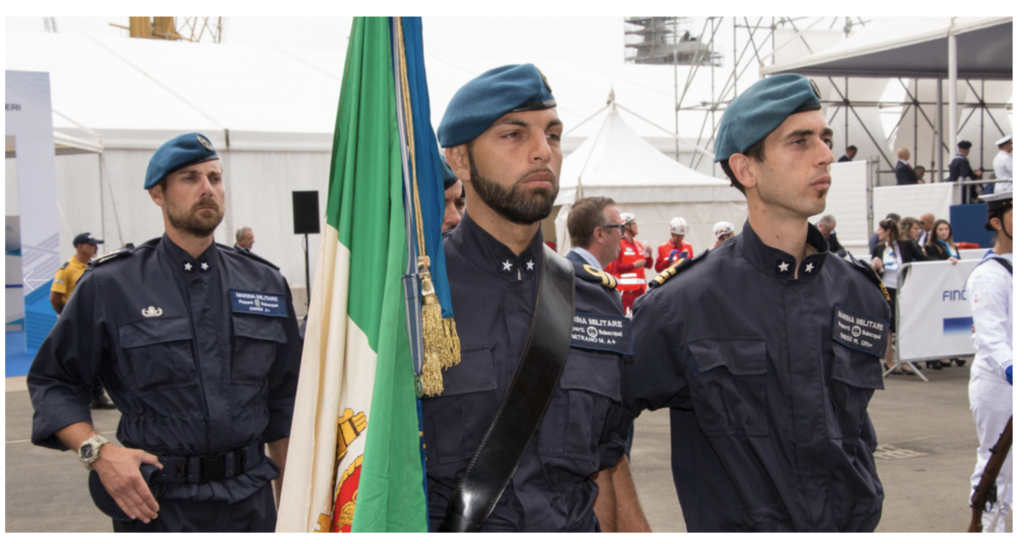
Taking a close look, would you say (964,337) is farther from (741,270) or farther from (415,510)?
(415,510)

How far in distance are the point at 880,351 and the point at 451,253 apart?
123 centimetres

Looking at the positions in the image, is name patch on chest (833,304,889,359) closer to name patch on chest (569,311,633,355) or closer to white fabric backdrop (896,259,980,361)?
name patch on chest (569,311,633,355)

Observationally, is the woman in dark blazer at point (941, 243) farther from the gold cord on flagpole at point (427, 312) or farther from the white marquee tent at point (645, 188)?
the gold cord on flagpole at point (427, 312)

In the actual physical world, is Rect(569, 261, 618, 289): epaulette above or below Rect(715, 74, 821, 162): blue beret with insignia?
below

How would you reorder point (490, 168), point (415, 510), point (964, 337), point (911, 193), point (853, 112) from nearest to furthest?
point (415, 510), point (490, 168), point (964, 337), point (911, 193), point (853, 112)

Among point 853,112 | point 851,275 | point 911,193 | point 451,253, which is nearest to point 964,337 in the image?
point 911,193

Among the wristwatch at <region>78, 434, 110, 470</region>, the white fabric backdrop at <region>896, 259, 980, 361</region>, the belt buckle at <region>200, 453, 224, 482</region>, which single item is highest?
the wristwatch at <region>78, 434, 110, 470</region>

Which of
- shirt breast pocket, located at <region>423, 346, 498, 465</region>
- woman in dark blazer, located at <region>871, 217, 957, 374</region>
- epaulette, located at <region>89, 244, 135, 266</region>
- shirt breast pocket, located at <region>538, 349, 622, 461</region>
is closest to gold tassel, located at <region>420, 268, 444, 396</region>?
shirt breast pocket, located at <region>423, 346, 498, 465</region>

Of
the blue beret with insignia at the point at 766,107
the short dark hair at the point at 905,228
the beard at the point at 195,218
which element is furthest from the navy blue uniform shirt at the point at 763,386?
the short dark hair at the point at 905,228

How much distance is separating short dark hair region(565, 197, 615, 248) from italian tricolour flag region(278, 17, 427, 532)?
3425 mm

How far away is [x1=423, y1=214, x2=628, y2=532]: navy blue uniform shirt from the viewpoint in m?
1.98

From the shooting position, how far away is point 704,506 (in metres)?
2.33

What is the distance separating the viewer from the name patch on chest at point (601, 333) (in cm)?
216

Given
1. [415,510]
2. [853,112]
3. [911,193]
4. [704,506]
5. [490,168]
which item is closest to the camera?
[415,510]
